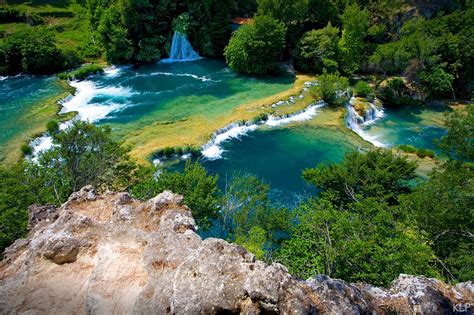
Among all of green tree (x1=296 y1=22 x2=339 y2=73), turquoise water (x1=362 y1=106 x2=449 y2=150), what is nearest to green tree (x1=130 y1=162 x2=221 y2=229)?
turquoise water (x1=362 y1=106 x2=449 y2=150)

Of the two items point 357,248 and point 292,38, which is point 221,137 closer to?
Result: point 357,248

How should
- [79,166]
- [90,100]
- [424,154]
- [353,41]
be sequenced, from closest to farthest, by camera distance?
[79,166] < [424,154] < [90,100] < [353,41]

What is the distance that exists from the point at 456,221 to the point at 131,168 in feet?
68.1

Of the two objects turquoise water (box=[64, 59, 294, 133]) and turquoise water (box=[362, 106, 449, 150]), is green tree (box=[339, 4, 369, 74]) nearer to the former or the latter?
turquoise water (box=[64, 59, 294, 133])

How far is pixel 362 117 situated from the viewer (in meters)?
45.5

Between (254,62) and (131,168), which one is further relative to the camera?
(254,62)

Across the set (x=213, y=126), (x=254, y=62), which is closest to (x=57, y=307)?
(x=213, y=126)

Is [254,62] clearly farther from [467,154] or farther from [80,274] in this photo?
[80,274]

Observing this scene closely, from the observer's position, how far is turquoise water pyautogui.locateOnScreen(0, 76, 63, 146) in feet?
134

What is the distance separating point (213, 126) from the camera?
41.2m

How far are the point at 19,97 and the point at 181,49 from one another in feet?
85.2

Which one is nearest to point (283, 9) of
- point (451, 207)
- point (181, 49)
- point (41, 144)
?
point (181, 49)

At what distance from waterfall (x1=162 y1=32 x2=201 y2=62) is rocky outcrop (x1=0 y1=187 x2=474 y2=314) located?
170 ft

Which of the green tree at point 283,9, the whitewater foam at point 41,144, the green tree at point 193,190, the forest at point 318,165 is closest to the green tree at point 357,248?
the forest at point 318,165
